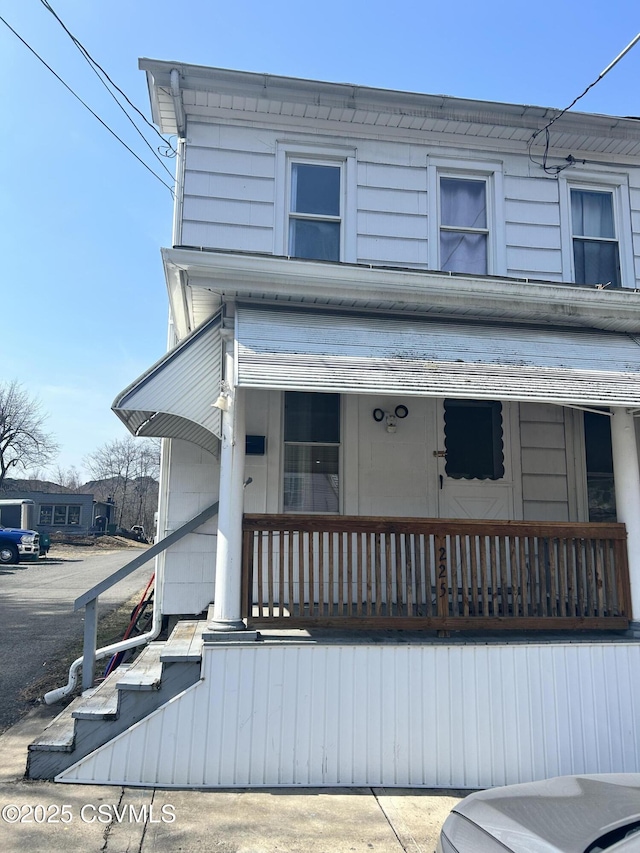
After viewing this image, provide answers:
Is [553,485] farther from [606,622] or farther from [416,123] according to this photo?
[416,123]

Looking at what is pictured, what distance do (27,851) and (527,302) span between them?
5.77 metres

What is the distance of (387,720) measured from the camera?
4469 millimetres

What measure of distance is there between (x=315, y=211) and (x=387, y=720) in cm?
516

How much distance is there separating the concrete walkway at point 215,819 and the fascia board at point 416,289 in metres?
4.05

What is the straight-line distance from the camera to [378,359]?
5.00 meters

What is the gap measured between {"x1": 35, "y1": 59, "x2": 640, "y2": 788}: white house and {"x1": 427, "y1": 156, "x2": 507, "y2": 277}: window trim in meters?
0.03

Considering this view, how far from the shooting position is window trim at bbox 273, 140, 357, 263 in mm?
6477

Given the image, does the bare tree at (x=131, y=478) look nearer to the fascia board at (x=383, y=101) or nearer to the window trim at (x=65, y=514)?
the window trim at (x=65, y=514)

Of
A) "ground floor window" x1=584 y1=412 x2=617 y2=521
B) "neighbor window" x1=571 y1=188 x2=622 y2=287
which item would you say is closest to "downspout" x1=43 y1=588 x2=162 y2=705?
"ground floor window" x1=584 y1=412 x2=617 y2=521

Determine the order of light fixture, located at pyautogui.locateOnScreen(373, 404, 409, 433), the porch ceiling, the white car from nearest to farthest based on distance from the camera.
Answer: the white car
the porch ceiling
light fixture, located at pyautogui.locateOnScreen(373, 404, 409, 433)

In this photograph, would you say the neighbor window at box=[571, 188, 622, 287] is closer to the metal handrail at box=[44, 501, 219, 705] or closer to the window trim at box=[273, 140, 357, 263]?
the window trim at box=[273, 140, 357, 263]

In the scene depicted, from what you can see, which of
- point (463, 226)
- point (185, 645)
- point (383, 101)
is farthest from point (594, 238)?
point (185, 645)

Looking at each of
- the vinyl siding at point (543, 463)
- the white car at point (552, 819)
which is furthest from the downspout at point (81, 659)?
the vinyl siding at point (543, 463)

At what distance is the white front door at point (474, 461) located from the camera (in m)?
6.72
